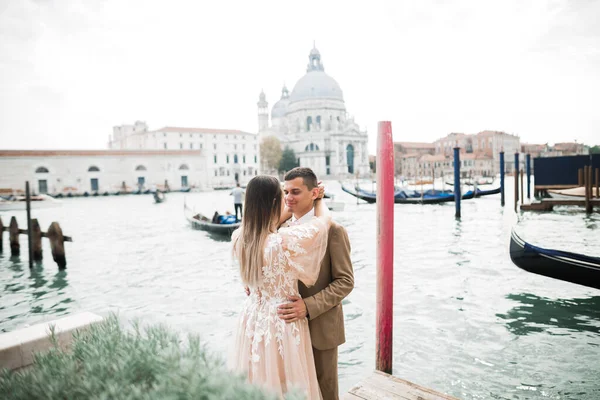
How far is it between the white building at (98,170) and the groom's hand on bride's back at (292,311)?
40.4m

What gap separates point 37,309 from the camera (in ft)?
17.3

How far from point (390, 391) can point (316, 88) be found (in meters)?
66.7

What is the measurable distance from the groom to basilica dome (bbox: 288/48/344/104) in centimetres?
6582

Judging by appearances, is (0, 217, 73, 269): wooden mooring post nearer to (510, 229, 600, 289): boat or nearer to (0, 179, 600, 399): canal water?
(0, 179, 600, 399): canal water

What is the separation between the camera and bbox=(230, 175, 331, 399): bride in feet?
5.16

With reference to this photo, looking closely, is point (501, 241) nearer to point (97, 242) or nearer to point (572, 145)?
point (97, 242)

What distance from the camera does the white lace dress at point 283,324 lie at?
1.57 meters

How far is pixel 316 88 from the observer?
66.1 metres

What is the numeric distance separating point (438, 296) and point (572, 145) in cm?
10230

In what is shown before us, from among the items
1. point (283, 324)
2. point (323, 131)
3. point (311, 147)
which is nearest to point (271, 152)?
point (311, 147)

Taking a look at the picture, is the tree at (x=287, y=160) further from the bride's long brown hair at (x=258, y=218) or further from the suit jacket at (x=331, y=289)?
the bride's long brown hair at (x=258, y=218)

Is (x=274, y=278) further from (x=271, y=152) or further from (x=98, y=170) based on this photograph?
(x=271, y=152)

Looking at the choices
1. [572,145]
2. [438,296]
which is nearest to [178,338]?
[438,296]

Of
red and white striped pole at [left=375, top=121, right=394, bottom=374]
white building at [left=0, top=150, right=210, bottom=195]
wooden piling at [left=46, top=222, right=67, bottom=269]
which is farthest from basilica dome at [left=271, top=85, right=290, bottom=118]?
red and white striped pole at [left=375, top=121, right=394, bottom=374]
